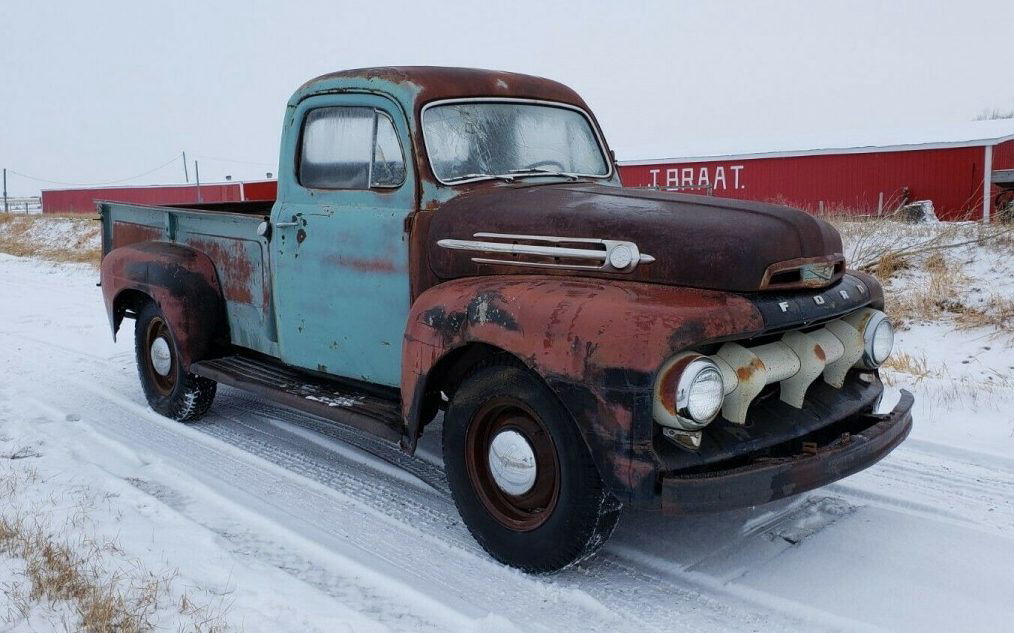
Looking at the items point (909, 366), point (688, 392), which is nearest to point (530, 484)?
point (688, 392)

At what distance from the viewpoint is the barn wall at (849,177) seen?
22.2 metres

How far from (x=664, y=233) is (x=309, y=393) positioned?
6.97ft

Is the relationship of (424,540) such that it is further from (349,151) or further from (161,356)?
(161,356)

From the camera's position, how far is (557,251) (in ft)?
11.1

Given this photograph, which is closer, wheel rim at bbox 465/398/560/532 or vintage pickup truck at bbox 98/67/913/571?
vintage pickup truck at bbox 98/67/913/571

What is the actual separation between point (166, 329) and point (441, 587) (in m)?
3.08

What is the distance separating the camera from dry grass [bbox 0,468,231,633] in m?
2.80

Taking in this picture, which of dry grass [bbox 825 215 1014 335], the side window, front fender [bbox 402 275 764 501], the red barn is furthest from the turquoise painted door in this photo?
the red barn

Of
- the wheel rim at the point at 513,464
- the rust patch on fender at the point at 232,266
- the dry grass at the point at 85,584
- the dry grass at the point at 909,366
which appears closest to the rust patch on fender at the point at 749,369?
the wheel rim at the point at 513,464

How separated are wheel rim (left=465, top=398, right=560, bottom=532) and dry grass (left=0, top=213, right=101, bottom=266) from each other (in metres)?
14.3

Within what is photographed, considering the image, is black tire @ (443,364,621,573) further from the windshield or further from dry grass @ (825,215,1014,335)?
dry grass @ (825,215,1014,335)

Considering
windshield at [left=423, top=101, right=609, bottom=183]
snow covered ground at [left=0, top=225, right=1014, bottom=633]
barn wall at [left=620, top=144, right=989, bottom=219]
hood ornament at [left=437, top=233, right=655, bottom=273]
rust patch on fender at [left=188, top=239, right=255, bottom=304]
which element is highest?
barn wall at [left=620, top=144, right=989, bottom=219]

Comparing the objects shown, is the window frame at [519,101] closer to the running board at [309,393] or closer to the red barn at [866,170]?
the running board at [309,393]

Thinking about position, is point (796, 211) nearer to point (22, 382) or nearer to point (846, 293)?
point (846, 293)
